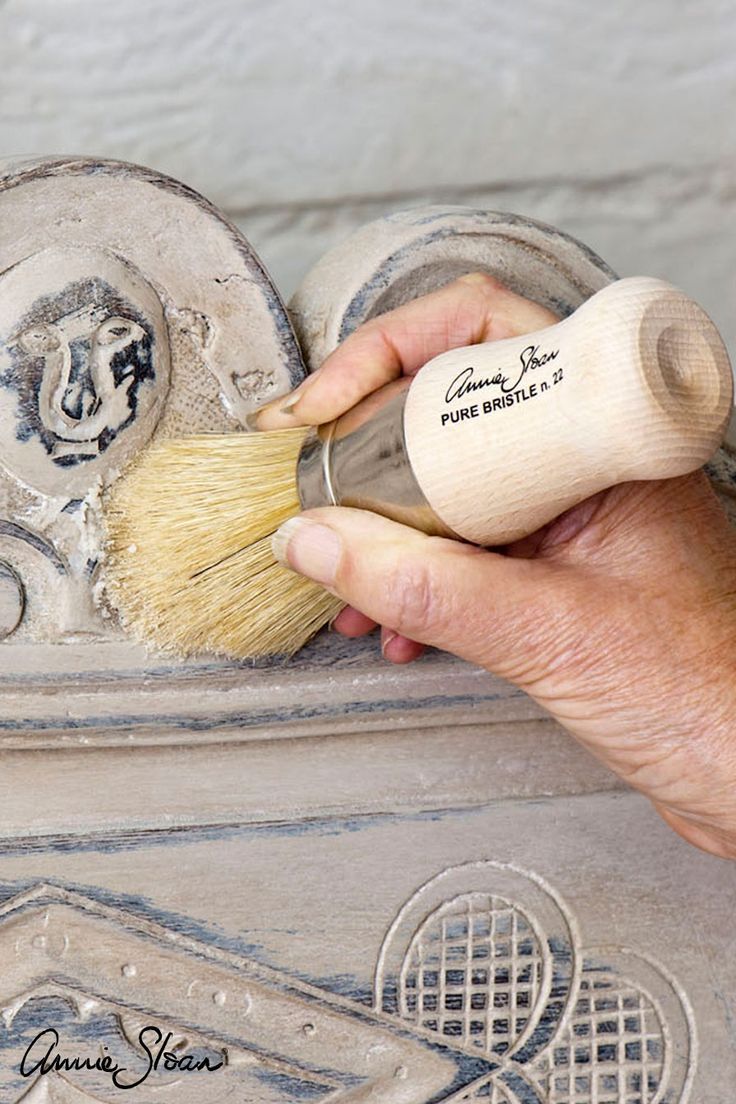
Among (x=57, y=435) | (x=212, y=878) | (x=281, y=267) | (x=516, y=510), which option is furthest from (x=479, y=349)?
(x=281, y=267)

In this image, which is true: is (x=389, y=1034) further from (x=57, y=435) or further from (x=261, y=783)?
(x=57, y=435)

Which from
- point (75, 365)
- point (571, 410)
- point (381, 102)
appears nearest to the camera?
point (571, 410)

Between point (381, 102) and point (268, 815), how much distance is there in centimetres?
66

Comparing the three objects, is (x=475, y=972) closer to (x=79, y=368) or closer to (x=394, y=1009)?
(x=394, y=1009)

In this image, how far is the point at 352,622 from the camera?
68 cm

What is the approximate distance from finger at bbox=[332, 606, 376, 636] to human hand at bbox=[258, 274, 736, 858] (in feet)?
0.23

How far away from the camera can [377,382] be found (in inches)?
24.9

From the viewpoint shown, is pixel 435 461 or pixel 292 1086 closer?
pixel 435 461

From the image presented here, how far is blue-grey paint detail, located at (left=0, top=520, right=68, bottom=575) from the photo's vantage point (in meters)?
0.64

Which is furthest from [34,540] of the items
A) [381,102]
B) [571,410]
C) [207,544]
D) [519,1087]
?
[381,102]
